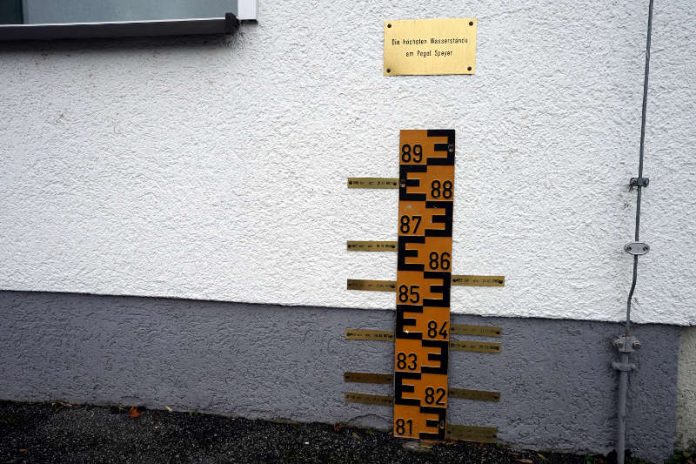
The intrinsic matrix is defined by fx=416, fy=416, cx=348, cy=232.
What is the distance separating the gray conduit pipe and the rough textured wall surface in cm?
34

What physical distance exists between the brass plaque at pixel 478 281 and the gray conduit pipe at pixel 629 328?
0.67m

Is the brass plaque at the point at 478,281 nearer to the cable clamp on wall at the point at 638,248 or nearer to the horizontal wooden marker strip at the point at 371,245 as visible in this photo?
the horizontal wooden marker strip at the point at 371,245

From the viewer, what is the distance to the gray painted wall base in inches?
95.3

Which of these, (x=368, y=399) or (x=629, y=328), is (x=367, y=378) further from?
(x=629, y=328)

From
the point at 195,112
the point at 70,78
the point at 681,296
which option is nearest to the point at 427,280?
the point at 681,296

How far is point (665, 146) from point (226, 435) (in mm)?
3024

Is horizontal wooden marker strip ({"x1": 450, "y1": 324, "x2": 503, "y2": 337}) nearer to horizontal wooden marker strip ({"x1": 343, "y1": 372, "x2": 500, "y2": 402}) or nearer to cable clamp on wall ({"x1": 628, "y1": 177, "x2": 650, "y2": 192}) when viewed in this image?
horizontal wooden marker strip ({"x1": 343, "y1": 372, "x2": 500, "y2": 402})

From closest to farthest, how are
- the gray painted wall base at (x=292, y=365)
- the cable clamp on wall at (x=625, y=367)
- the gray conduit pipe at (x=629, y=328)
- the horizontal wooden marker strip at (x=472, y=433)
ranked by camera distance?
1. the gray conduit pipe at (x=629, y=328)
2. the cable clamp on wall at (x=625, y=367)
3. the gray painted wall base at (x=292, y=365)
4. the horizontal wooden marker strip at (x=472, y=433)

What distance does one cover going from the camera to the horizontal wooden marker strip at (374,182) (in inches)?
97.0

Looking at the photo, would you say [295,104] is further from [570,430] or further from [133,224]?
[570,430]

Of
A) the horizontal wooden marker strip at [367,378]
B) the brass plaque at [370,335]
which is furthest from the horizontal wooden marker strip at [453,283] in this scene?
the horizontal wooden marker strip at [367,378]

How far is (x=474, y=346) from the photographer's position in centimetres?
250

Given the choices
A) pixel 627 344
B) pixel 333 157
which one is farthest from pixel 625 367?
pixel 333 157

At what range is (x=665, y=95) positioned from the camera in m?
2.24
